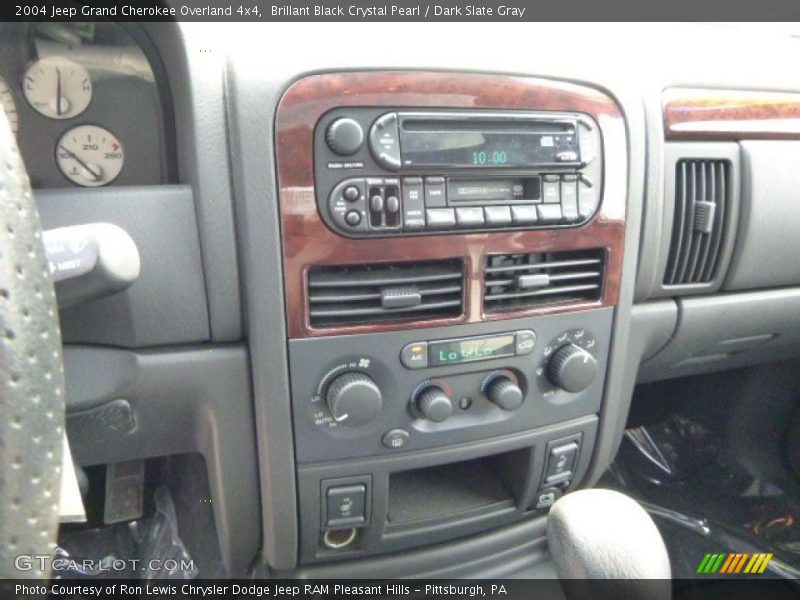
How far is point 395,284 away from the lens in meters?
0.95

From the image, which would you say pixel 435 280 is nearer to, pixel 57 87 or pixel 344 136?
pixel 344 136

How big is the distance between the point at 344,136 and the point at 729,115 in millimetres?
842

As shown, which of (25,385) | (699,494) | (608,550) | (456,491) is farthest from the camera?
(699,494)

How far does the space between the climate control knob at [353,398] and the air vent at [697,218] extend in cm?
Result: 68

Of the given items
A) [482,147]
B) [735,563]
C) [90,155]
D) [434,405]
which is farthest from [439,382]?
[735,563]

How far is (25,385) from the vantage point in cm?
42

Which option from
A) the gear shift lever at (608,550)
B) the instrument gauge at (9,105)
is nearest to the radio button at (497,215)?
the gear shift lever at (608,550)

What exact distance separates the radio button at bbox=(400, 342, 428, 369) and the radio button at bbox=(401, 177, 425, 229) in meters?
0.19

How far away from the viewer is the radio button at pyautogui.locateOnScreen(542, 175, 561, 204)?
3.32 feet

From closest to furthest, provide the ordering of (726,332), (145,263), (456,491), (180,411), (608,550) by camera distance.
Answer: (608,550) → (145,263) → (180,411) → (456,491) → (726,332)

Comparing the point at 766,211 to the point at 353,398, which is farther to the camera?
the point at 766,211

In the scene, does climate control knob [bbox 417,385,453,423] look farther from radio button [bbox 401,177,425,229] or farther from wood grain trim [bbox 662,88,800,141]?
wood grain trim [bbox 662,88,800,141]

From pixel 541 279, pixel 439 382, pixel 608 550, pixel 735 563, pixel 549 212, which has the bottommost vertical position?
pixel 735 563

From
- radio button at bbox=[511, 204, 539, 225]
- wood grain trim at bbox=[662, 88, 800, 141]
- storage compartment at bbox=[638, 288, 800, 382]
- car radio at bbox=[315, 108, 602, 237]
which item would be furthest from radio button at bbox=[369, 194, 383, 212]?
storage compartment at bbox=[638, 288, 800, 382]
